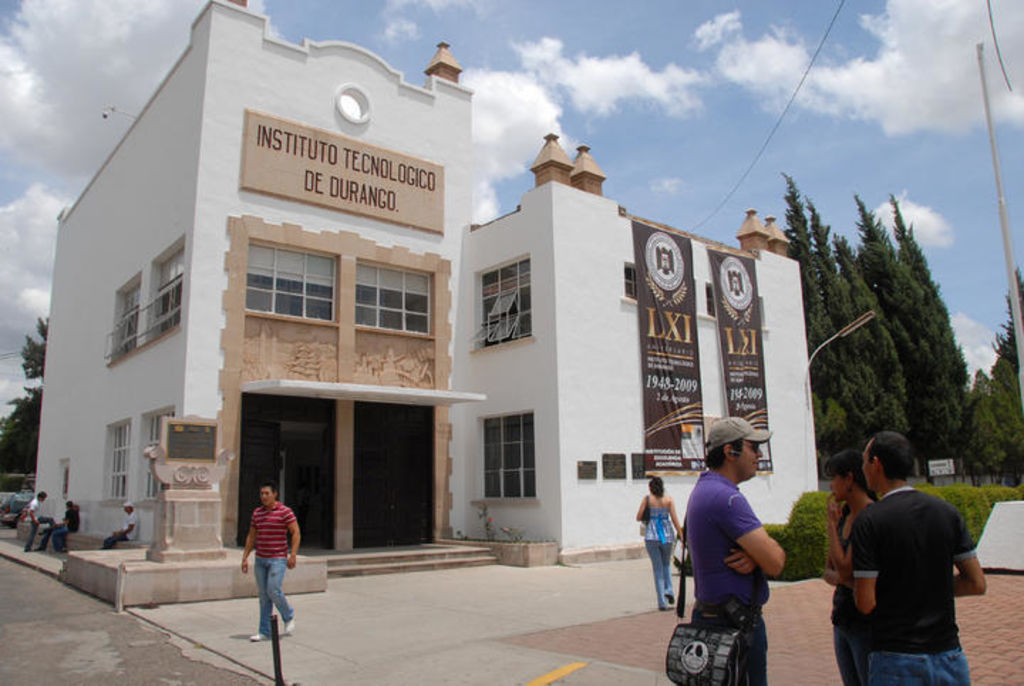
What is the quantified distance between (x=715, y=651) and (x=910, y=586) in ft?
2.75

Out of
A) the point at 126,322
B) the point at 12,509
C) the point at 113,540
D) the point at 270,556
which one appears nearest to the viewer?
the point at 270,556

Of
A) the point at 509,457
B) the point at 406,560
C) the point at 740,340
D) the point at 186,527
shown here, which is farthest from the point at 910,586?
the point at 740,340

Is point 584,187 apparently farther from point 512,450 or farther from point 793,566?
point 793,566

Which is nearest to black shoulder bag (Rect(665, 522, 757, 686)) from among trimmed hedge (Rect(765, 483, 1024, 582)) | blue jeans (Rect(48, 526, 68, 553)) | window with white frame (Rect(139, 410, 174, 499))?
trimmed hedge (Rect(765, 483, 1024, 582))

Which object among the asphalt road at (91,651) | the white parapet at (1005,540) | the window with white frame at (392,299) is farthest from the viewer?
the window with white frame at (392,299)

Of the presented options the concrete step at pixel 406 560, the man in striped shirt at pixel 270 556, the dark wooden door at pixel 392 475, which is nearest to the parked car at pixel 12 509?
the dark wooden door at pixel 392 475

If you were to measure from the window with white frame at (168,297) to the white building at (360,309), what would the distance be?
0.23ft

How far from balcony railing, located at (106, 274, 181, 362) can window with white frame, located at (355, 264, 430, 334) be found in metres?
3.78

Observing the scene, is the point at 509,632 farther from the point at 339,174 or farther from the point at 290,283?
the point at 339,174

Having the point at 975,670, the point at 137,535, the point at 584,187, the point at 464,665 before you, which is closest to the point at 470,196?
the point at 584,187

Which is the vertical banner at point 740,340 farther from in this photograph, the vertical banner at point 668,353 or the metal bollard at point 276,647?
the metal bollard at point 276,647

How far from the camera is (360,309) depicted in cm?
1738

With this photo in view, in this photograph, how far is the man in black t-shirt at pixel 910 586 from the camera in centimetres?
317

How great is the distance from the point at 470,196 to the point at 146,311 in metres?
7.98
